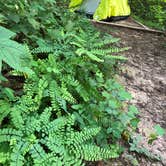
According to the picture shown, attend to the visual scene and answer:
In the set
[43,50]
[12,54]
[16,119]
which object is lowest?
[16,119]

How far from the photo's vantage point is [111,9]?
1.79 ft

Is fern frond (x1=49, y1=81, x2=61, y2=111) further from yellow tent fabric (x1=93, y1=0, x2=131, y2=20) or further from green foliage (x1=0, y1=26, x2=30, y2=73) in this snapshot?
yellow tent fabric (x1=93, y1=0, x2=131, y2=20)

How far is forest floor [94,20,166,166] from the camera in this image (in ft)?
9.86

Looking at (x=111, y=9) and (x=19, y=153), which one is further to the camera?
(x=19, y=153)

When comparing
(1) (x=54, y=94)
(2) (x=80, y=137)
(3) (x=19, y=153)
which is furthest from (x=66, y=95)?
(3) (x=19, y=153)

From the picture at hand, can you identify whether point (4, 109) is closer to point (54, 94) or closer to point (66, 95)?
point (54, 94)

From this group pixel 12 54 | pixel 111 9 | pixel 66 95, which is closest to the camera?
pixel 111 9

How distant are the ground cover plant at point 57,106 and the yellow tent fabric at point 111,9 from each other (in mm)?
1037

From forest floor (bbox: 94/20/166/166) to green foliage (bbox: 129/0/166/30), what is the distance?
66 centimetres

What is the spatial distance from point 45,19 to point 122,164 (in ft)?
5.60

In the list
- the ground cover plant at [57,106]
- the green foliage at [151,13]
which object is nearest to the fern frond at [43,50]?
the ground cover plant at [57,106]

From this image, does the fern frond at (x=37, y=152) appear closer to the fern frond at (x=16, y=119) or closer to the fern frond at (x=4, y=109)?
the fern frond at (x=16, y=119)

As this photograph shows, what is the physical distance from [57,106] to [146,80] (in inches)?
84.3

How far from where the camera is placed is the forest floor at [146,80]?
118 inches
